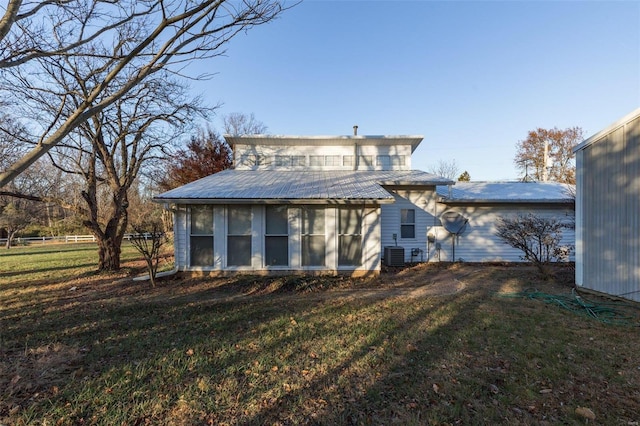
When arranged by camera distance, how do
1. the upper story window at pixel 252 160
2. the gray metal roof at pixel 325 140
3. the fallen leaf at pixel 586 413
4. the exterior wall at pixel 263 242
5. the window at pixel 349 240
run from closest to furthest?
the fallen leaf at pixel 586 413, the exterior wall at pixel 263 242, the window at pixel 349 240, the gray metal roof at pixel 325 140, the upper story window at pixel 252 160

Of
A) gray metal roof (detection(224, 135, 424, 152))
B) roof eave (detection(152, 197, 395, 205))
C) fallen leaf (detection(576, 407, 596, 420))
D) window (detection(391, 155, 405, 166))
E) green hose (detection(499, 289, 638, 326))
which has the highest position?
gray metal roof (detection(224, 135, 424, 152))

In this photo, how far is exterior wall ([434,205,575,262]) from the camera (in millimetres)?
11883

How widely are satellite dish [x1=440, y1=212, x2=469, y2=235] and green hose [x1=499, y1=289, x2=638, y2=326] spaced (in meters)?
4.94

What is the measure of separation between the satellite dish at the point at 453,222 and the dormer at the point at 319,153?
9.64 feet

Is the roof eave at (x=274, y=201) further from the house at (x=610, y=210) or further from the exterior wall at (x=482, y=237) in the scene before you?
the exterior wall at (x=482, y=237)

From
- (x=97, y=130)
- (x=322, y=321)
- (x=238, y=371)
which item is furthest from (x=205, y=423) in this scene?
(x=97, y=130)

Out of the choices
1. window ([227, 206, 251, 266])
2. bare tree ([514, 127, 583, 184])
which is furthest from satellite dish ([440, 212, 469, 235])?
bare tree ([514, 127, 583, 184])

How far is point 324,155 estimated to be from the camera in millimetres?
13531

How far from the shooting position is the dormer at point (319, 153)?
1332cm

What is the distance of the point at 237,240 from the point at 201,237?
1.09m

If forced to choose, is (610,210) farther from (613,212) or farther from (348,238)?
(348,238)

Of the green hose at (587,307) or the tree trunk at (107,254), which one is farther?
the tree trunk at (107,254)

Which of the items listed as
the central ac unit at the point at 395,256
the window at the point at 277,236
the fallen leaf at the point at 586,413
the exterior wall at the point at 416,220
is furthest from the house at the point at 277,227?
the fallen leaf at the point at 586,413

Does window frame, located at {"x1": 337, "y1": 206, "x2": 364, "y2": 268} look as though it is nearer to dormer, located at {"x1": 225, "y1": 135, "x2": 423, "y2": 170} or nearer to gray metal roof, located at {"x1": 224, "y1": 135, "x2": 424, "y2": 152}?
dormer, located at {"x1": 225, "y1": 135, "x2": 423, "y2": 170}
